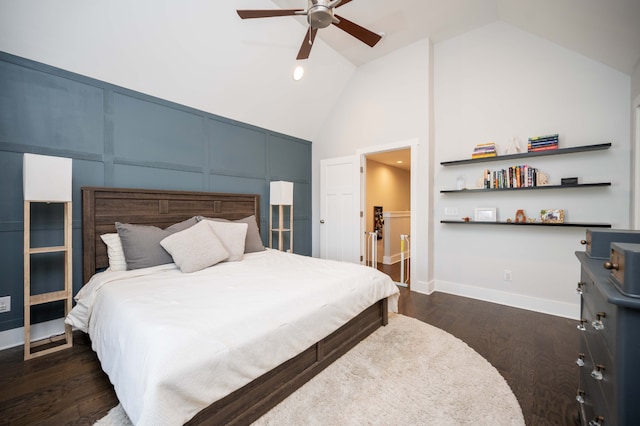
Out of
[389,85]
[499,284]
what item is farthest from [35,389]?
[389,85]

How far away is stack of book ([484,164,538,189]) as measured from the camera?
2.95 meters

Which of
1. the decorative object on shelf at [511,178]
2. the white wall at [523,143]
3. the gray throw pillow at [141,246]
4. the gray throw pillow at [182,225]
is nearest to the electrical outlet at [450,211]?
the white wall at [523,143]

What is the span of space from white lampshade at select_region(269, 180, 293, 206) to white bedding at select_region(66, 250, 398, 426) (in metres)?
1.76

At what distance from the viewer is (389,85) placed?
4.02 metres

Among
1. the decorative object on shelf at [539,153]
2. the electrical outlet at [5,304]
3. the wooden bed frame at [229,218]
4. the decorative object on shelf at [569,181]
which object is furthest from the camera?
the decorative object on shelf at [569,181]

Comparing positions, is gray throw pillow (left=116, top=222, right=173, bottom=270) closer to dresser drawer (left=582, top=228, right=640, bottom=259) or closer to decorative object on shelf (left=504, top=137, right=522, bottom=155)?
dresser drawer (left=582, top=228, right=640, bottom=259)

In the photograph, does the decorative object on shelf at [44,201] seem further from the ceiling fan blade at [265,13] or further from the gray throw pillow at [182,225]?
the ceiling fan blade at [265,13]

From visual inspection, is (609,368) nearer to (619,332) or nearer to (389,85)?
(619,332)

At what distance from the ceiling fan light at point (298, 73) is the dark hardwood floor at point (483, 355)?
360cm

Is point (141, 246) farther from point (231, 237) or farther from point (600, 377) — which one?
point (600, 377)

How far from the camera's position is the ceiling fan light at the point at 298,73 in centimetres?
379

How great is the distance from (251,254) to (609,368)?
300 centimetres

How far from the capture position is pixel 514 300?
3170 mm

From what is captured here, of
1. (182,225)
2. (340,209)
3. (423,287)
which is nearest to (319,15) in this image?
(182,225)
